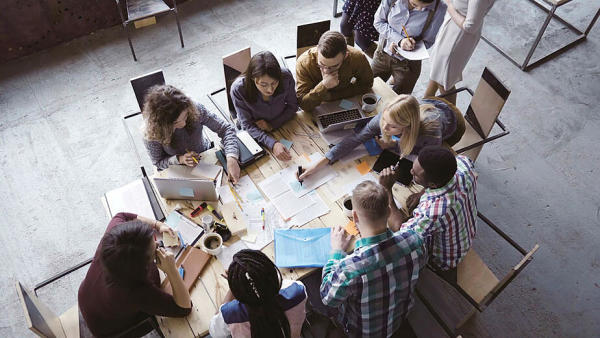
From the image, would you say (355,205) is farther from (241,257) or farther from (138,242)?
(138,242)

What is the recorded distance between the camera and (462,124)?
295cm

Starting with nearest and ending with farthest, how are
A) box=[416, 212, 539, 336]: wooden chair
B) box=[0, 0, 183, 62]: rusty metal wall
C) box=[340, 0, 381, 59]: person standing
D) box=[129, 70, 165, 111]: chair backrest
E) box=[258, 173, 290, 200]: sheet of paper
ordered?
1. box=[416, 212, 539, 336]: wooden chair
2. box=[258, 173, 290, 200]: sheet of paper
3. box=[129, 70, 165, 111]: chair backrest
4. box=[340, 0, 381, 59]: person standing
5. box=[0, 0, 183, 62]: rusty metal wall

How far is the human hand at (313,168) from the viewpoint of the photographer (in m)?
2.60

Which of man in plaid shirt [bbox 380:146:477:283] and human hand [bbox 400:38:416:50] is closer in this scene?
man in plaid shirt [bbox 380:146:477:283]

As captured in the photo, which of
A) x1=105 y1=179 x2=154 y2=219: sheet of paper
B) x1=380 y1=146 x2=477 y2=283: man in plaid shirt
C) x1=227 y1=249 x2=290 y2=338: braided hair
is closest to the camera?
x1=227 y1=249 x2=290 y2=338: braided hair

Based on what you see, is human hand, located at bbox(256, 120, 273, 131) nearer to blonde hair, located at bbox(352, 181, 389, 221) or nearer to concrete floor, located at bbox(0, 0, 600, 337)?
blonde hair, located at bbox(352, 181, 389, 221)

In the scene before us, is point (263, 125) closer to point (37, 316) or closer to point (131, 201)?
point (131, 201)

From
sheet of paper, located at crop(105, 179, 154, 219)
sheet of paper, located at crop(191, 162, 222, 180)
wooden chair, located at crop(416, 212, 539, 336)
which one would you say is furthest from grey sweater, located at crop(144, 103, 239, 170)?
wooden chair, located at crop(416, 212, 539, 336)

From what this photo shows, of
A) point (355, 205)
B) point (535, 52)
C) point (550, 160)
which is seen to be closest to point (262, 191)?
point (355, 205)

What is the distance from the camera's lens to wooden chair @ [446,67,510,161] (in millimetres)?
3006

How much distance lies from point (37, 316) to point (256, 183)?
1291mm

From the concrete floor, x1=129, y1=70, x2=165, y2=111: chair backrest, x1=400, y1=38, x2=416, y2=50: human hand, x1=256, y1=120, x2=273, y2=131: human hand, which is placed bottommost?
the concrete floor

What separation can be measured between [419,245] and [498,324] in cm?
141

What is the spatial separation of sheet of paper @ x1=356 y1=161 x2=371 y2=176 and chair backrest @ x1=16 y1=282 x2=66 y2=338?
6.12 feet
